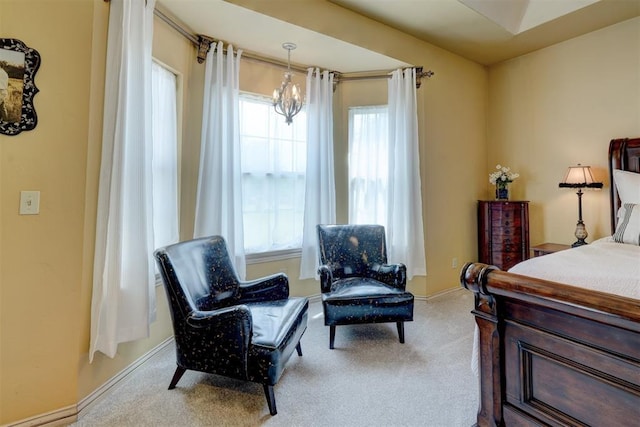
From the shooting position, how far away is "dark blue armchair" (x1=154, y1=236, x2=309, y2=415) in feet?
5.89

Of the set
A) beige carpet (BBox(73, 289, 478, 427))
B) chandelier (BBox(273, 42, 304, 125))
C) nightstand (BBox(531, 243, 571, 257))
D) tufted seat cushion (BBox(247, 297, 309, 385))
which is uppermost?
chandelier (BBox(273, 42, 304, 125))

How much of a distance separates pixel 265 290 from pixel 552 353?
1.81m

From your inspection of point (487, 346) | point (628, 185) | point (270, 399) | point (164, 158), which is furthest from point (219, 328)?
point (628, 185)

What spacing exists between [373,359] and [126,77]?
2.54 m

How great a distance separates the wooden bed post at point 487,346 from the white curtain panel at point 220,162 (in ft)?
6.94

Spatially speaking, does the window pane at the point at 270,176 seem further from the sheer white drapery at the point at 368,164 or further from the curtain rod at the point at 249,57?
the sheer white drapery at the point at 368,164

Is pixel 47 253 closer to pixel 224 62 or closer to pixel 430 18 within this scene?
pixel 224 62

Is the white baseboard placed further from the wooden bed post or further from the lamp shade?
the lamp shade

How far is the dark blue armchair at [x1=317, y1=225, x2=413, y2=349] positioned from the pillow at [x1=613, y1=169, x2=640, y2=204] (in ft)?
6.87

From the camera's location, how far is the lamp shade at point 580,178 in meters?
3.29

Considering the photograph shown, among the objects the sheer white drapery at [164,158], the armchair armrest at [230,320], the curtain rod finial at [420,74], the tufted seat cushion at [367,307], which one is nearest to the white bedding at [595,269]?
the tufted seat cushion at [367,307]

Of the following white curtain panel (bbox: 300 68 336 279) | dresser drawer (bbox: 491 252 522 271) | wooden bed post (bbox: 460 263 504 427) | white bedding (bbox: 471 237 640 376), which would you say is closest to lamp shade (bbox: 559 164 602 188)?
dresser drawer (bbox: 491 252 522 271)

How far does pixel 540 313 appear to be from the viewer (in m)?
1.35

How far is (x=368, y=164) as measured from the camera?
12.4ft
